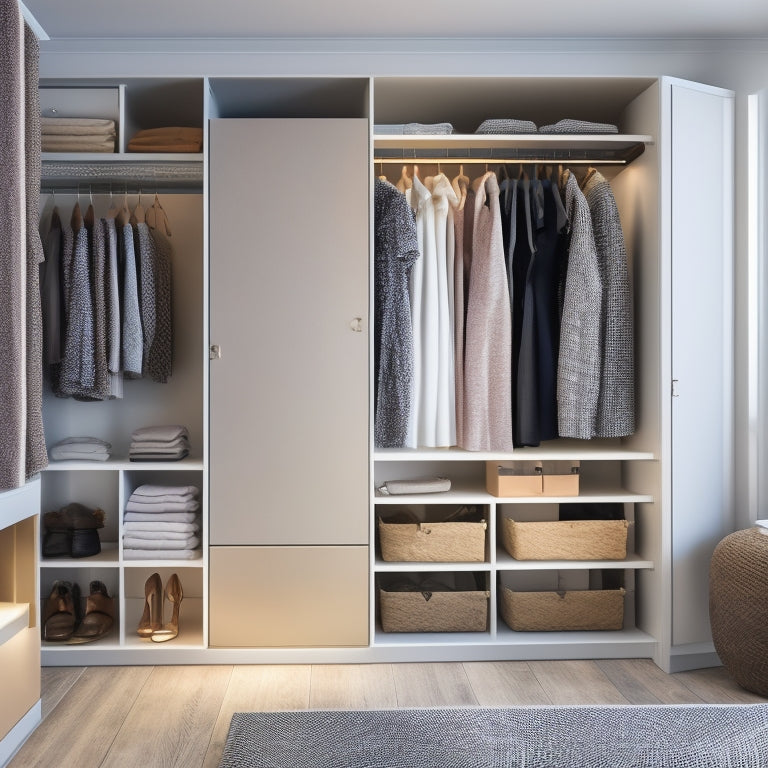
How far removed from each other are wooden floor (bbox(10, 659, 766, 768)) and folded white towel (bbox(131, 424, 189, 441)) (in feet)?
3.01

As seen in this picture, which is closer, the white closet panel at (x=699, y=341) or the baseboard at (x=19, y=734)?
the baseboard at (x=19, y=734)

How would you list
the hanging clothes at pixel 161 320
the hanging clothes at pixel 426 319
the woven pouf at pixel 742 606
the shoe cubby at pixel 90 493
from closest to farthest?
the woven pouf at pixel 742 606 < the hanging clothes at pixel 426 319 < the hanging clothes at pixel 161 320 < the shoe cubby at pixel 90 493

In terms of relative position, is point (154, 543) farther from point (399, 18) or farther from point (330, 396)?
point (399, 18)

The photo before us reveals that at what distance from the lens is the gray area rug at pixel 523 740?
1.03 meters

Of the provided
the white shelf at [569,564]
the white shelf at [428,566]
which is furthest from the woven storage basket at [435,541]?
the white shelf at [569,564]

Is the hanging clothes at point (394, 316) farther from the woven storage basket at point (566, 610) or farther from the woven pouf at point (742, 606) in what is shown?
the woven pouf at point (742, 606)

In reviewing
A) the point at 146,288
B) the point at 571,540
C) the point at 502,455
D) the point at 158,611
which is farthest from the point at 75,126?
the point at 571,540

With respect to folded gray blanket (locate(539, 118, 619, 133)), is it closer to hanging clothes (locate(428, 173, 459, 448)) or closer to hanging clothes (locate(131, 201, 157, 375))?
hanging clothes (locate(428, 173, 459, 448))

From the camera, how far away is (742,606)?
8.37ft

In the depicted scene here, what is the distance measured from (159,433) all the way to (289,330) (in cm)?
72

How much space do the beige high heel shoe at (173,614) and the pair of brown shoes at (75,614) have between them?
0.79ft

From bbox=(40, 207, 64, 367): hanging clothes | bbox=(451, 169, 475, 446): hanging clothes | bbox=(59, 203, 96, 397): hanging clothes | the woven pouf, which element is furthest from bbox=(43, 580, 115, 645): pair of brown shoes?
the woven pouf

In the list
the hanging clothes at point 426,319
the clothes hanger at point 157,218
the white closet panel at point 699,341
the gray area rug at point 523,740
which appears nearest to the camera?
the gray area rug at point 523,740

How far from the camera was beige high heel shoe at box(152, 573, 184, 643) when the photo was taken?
9.60 ft
